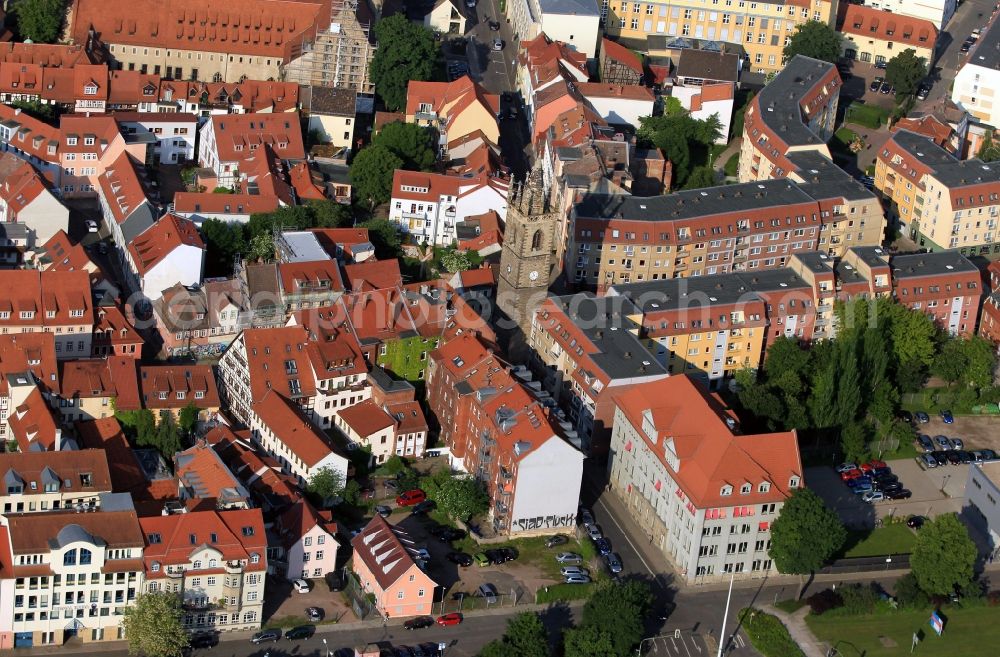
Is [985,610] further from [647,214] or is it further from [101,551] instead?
[101,551]

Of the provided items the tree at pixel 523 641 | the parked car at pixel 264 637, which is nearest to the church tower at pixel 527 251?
the tree at pixel 523 641

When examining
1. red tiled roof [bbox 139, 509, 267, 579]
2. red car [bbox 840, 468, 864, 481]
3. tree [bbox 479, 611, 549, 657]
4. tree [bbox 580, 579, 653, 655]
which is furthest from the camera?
red car [bbox 840, 468, 864, 481]

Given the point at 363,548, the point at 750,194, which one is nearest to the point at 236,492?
the point at 363,548

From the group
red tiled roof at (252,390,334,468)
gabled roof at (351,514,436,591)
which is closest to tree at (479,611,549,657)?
gabled roof at (351,514,436,591)

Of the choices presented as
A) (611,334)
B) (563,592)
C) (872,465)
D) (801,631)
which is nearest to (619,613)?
(563,592)

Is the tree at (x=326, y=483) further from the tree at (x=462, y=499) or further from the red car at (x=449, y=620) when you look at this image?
the red car at (x=449, y=620)

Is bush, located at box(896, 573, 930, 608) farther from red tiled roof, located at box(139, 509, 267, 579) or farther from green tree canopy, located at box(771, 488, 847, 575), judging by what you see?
red tiled roof, located at box(139, 509, 267, 579)

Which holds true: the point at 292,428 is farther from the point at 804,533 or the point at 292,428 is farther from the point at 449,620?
the point at 804,533
